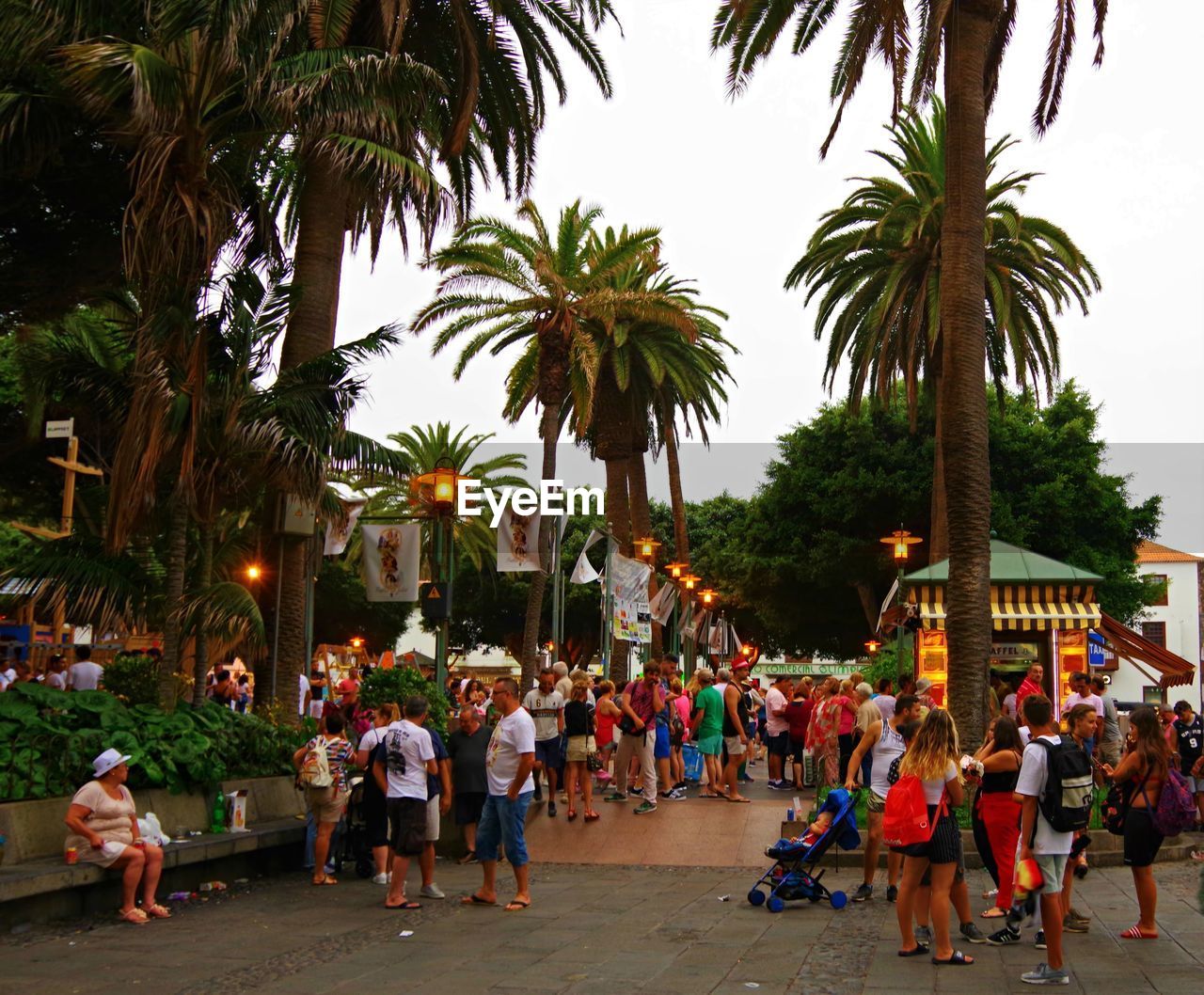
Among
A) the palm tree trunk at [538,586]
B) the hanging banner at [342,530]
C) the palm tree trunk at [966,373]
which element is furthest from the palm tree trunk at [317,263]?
the palm tree trunk at [538,586]

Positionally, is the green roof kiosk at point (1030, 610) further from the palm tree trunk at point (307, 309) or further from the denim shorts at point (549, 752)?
the palm tree trunk at point (307, 309)

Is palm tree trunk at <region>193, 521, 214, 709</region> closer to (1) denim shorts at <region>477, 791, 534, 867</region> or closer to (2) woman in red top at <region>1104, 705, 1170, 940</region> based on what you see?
(1) denim shorts at <region>477, 791, 534, 867</region>

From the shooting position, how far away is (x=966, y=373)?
56.9 ft

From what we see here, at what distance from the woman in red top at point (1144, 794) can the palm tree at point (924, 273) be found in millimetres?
21346

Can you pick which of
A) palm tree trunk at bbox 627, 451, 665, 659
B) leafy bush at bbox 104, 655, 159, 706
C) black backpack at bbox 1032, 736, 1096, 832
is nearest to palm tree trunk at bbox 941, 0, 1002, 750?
black backpack at bbox 1032, 736, 1096, 832

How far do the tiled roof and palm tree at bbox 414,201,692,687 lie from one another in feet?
168

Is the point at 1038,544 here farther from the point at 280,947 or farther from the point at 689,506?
the point at 280,947

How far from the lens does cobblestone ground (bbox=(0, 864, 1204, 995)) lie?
26.2 feet

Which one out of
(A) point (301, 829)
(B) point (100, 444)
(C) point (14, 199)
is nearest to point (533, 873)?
(A) point (301, 829)

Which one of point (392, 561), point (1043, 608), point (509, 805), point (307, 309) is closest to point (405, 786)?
point (509, 805)

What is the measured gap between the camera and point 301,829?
13133 mm

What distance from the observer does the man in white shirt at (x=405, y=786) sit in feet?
35.9

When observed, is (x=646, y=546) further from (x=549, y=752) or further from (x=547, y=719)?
(x=547, y=719)

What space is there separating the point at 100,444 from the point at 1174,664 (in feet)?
87.5
